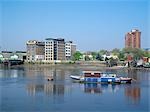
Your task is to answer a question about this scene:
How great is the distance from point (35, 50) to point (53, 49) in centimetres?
188

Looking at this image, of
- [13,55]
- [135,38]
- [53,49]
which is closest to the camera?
[53,49]

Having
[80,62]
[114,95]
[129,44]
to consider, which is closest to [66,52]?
[80,62]

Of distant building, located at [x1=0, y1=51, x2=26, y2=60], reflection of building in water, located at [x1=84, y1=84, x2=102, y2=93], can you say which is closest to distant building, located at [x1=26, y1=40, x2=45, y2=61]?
distant building, located at [x1=0, y1=51, x2=26, y2=60]

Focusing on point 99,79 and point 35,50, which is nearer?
point 99,79

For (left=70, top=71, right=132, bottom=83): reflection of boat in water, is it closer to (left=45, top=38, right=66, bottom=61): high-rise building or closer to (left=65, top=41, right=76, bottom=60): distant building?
(left=45, top=38, right=66, bottom=61): high-rise building

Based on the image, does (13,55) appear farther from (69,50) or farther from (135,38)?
(135,38)

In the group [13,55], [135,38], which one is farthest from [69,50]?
[135,38]

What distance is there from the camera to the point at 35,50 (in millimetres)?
24422

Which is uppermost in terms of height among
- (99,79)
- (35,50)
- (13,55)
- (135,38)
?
(135,38)

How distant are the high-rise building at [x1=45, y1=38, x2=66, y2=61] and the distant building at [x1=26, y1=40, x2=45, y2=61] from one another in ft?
3.00

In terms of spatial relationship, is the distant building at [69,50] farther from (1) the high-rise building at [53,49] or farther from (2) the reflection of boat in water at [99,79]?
(2) the reflection of boat in water at [99,79]

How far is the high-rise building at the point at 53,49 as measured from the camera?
23.2m

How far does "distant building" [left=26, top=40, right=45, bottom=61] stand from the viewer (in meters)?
24.3

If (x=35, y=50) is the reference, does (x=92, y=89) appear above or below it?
below
